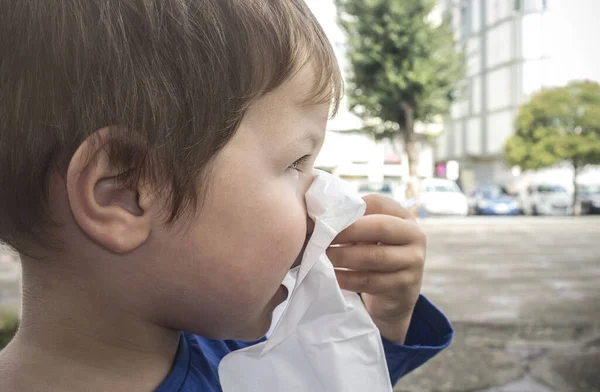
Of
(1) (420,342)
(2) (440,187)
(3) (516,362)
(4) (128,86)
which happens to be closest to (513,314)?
(3) (516,362)

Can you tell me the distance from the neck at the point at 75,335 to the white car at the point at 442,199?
9.47 metres

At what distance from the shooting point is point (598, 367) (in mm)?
1702

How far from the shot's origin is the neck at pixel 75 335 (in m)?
0.53

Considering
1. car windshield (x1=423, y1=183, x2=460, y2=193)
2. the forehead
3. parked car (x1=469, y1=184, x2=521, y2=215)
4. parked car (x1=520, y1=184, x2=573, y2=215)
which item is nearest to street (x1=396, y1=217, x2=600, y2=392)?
the forehead

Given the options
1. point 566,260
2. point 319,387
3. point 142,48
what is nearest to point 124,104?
point 142,48

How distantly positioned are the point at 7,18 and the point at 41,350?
0.30 meters

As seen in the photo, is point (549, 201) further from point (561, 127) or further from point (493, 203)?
point (561, 127)

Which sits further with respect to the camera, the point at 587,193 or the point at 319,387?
the point at 587,193

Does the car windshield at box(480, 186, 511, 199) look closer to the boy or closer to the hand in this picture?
the hand

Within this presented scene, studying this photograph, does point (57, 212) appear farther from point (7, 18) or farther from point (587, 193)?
point (587, 193)

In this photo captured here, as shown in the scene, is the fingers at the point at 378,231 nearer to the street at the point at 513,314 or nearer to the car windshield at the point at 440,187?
the street at the point at 513,314

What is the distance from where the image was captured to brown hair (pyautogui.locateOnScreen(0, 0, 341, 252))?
48 centimetres

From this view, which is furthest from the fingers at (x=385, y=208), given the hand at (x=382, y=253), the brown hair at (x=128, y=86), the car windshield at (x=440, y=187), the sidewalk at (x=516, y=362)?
the car windshield at (x=440, y=187)

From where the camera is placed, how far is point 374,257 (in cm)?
66
